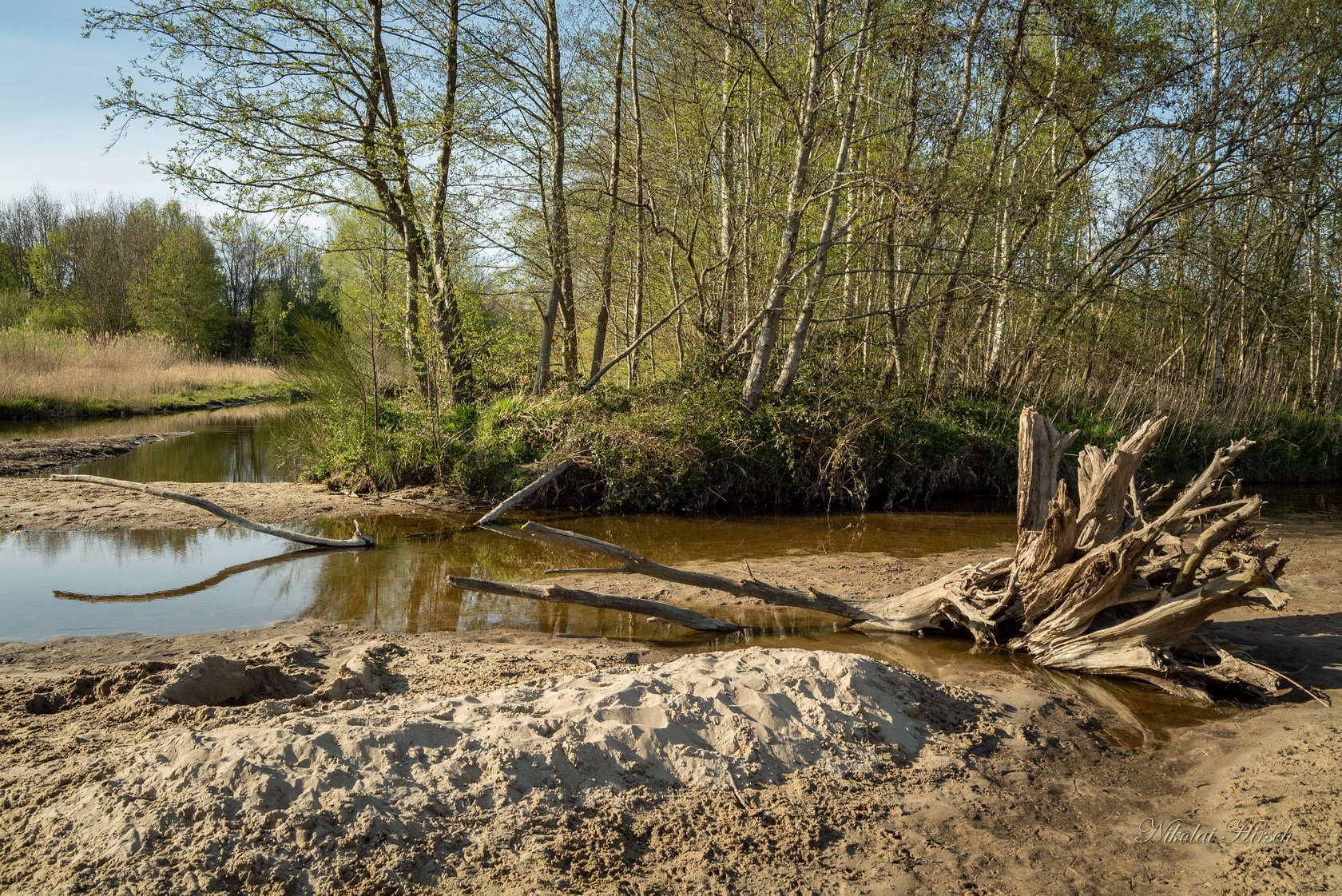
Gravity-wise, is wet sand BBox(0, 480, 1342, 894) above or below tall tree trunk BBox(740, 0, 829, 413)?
below

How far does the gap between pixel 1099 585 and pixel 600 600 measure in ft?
11.4

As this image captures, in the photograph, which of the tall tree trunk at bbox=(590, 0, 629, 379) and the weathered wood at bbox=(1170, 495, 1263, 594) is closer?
the weathered wood at bbox=(1170, 495, 1263, 594)

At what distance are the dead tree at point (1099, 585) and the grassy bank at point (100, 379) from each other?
12327 millimetres

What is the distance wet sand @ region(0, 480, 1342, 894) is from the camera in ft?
10.3

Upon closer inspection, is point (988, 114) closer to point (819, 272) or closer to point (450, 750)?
point (819, 272)

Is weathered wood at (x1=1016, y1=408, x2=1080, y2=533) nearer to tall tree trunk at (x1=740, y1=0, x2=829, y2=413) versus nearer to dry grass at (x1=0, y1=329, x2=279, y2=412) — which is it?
tall tree trunk at (x1=740, y1=0, x2=829, y2=413)

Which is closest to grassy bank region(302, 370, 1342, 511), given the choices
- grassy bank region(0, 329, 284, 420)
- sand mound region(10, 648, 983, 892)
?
grassy bank region(0, 329, 284, 420)

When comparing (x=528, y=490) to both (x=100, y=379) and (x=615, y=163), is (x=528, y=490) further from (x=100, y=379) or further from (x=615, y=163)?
(x=100, y=379)

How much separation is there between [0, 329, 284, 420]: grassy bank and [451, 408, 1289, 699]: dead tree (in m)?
12.3

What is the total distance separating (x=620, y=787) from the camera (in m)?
3.71

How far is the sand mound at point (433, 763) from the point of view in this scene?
3.07 m

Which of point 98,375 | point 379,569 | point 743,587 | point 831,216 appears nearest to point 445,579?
point 379,569

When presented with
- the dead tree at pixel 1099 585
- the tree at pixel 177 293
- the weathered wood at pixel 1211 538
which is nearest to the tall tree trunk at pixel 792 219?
the dead tree at pixel 1099 585

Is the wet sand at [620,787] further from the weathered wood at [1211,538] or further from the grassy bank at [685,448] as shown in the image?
the grassy bank at [685,448]
